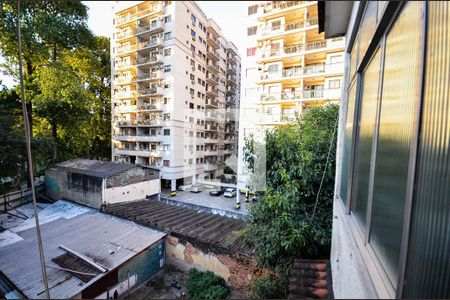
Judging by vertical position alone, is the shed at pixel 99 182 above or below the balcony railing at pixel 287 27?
below

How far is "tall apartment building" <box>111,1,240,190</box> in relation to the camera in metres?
17.1

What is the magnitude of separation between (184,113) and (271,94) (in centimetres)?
794

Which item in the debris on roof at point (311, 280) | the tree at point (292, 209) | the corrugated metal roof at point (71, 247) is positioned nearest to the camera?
the debris on roof at point (311, 280)

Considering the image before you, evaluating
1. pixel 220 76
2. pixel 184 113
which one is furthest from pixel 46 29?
pixel 220 76

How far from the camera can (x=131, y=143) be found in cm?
2020

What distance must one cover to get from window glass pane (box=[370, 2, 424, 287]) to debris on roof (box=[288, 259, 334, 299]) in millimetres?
1441

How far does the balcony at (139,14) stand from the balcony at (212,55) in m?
5.94

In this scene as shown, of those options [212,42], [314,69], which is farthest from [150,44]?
[314,69]

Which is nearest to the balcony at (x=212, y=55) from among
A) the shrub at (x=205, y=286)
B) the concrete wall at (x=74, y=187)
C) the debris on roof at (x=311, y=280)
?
the concrete wall at (x=74, y=187)

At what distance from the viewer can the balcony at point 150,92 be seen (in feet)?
58.2

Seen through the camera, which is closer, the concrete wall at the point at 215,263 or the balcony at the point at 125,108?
the concrete wall at the point at 215,263

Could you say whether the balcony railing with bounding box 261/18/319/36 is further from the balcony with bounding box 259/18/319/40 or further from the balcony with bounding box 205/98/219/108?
the balcony with bounding box 205/98/219/108

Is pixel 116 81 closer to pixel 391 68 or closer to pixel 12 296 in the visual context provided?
pixel 12 296

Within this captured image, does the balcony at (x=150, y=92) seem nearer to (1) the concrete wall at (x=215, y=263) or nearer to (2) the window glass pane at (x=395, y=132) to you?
(1) the concrete wall at (x=215, y=263)
